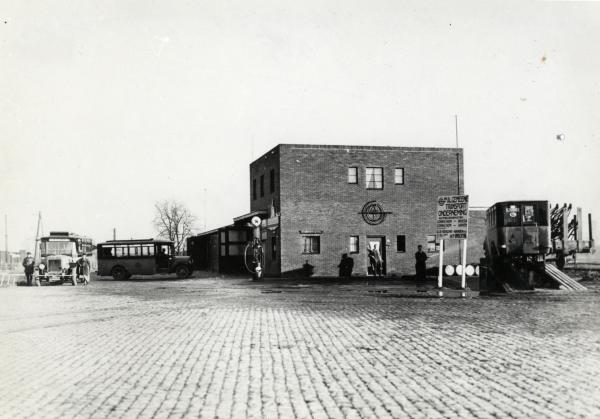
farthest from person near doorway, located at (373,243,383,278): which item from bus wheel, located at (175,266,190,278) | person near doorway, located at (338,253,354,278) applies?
bus wheel, located at (175,266,190,278)

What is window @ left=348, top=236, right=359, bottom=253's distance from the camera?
35125mm

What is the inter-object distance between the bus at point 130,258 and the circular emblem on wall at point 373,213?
1172 centimetres

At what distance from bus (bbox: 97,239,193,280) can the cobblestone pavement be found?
21.3 metres

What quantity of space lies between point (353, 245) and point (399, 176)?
4829 mm

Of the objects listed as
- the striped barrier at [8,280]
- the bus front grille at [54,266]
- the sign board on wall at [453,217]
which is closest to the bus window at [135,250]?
the bus front grille at [54,266]

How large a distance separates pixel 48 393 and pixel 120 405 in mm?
994

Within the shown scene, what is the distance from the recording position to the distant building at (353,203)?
113ft

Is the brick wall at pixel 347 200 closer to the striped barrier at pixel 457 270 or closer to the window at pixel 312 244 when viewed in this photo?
the window at pixel 312 244

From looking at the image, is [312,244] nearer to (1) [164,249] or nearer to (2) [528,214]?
(1) [164,249]

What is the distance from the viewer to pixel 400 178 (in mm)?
36156

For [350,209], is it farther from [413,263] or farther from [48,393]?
[48,393]

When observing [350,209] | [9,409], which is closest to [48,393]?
[9,409]

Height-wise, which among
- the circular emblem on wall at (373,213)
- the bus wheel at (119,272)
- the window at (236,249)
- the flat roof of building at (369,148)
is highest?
the flat roof of building at (369,148)

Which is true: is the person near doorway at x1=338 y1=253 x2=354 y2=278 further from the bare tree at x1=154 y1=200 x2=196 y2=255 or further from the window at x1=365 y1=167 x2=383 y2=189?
the bare tree at x1=154 y1=200 x2=196 y2=255
